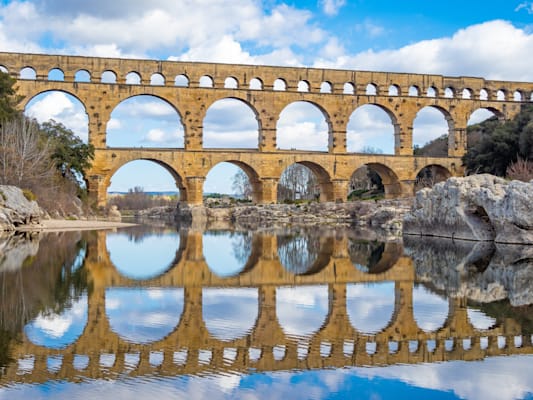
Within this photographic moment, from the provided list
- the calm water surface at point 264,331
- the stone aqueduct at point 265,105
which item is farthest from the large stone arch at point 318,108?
the calm water surface at point 264,331

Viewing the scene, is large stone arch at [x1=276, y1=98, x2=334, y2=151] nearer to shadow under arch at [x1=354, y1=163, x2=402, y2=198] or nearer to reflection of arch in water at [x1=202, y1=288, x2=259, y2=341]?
shadow under arch at [x1=354, y1=163, x2=402, y2=198]

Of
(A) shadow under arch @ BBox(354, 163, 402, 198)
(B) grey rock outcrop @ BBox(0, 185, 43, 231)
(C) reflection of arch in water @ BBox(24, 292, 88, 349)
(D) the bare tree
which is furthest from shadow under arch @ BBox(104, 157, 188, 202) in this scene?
(C) reflection of arch in water @ BBox(24, 292, 88, 349)

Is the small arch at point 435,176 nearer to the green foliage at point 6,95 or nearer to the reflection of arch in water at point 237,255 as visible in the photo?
the reflection of arch in water at point 237,255

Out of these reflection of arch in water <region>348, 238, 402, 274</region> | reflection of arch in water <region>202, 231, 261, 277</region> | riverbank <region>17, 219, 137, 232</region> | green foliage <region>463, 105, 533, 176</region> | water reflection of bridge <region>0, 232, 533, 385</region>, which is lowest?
water reflection of bridge <region>0, 232, 533, 385</region>

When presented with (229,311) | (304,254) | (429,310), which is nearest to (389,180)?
(304,254)

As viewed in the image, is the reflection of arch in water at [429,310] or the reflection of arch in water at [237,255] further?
the reflection of arch in water at [237,255]

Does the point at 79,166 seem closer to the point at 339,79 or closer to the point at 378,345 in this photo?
the point at 339,79

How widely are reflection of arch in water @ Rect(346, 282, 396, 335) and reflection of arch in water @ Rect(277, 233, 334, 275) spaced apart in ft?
6.63

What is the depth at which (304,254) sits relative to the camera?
14266mm

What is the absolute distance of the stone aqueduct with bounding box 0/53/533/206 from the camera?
114 ft

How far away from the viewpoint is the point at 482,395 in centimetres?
410

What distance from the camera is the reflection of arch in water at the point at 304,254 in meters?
11.3

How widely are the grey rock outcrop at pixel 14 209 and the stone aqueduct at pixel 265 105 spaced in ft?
43.8

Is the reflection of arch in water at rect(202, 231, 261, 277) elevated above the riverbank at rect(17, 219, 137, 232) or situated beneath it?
→ situated beneath
